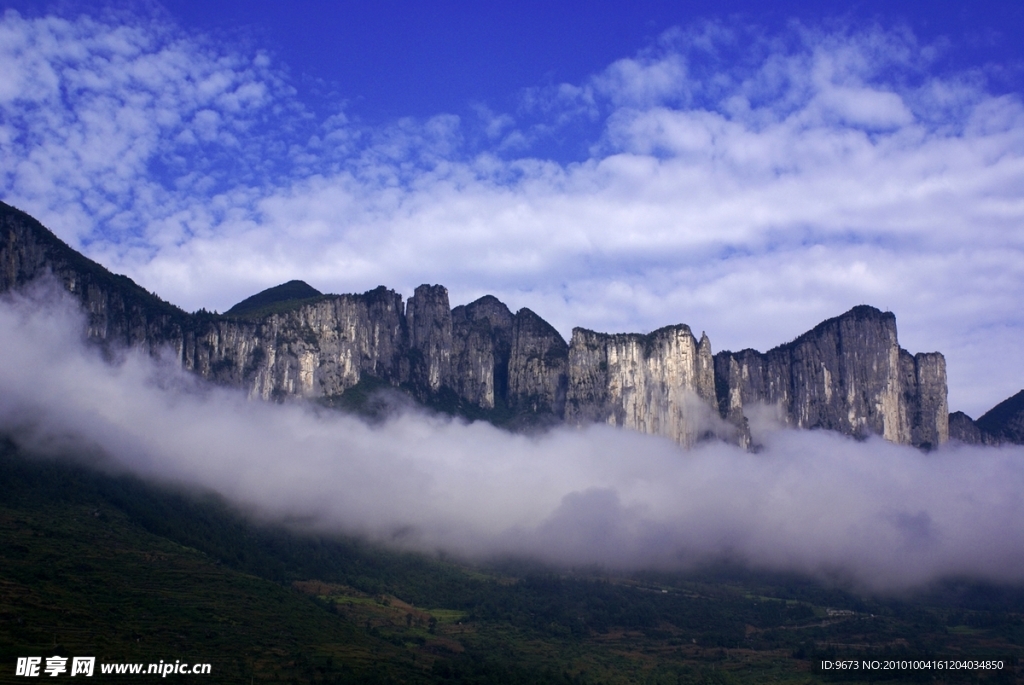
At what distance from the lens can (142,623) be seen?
471ft

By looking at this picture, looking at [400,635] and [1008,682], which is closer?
[1008,682]

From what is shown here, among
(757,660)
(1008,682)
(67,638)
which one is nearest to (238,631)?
(67,638)

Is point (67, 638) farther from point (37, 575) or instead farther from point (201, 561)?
point (201, 561)

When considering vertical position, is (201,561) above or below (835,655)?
above

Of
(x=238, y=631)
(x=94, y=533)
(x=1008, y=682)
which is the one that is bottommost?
(x=1008, y=682)

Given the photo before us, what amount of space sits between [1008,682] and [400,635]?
352ft

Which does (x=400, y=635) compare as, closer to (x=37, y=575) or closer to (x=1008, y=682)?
(x=37, y=575)

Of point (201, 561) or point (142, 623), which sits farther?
point (201, 561)

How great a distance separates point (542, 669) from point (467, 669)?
1763cm

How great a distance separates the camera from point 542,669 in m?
175

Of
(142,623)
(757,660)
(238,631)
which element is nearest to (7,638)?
(142,623)

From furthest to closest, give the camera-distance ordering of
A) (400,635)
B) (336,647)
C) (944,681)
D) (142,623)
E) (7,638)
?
1. (400,635)
2. (944,681)
3. (336,647)
4. (142,623)
5. (7,638)

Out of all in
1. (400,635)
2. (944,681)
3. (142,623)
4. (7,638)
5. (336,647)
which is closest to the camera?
(7,638)

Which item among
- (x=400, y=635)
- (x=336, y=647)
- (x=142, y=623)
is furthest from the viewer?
(x=400, y=635)
